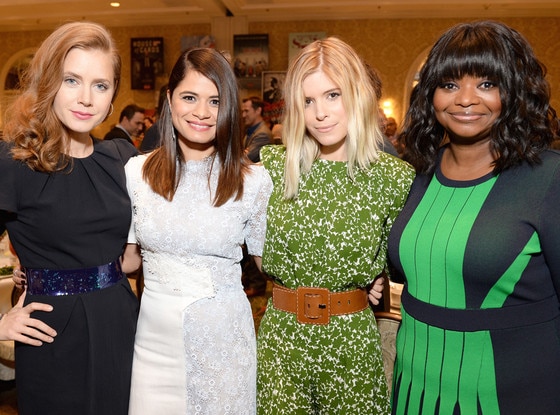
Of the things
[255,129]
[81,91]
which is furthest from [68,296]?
[255,129]

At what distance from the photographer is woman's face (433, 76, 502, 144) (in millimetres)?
1370

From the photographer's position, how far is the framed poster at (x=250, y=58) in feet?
31.2

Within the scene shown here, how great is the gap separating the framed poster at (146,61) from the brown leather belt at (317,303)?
9395 mm

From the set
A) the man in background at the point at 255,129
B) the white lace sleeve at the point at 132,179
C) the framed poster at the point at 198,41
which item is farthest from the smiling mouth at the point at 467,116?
the framed poster at the point at 198,41

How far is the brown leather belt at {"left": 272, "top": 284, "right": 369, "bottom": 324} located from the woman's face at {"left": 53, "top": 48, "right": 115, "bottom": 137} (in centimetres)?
88

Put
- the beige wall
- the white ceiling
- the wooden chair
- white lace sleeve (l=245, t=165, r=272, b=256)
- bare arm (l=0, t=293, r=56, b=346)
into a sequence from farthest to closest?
the beige wall
the white ceiling
the wooden chair
white lace sleeve (l=245, t=165, r=272, b=256)
bare arm (l=0, t=293, r=56, b=346)

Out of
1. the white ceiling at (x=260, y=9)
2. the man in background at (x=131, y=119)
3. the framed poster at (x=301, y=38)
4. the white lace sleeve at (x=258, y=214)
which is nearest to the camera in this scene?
the white lace sleeve at (x=258, y=214)

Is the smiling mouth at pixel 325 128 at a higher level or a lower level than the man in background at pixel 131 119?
lower

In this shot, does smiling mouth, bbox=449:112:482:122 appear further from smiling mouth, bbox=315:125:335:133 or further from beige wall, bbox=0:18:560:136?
beige wall, bbox=0:18:560:136

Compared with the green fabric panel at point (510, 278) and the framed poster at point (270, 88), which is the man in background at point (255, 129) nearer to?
the framed poster at point (270, 88)

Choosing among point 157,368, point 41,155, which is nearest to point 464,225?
point 157,368

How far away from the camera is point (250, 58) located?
9.61m

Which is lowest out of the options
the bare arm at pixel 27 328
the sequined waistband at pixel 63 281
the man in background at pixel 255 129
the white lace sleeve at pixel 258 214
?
the bare arm at pixel 27 328

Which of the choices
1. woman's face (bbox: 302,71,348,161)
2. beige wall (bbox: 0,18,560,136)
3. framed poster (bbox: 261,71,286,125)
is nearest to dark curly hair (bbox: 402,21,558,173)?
woman's face (bbox: 302,71,348,161)
